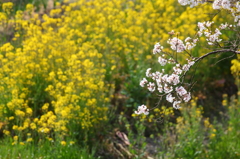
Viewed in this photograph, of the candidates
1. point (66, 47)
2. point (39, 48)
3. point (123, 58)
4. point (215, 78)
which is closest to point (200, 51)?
point (215, 78)

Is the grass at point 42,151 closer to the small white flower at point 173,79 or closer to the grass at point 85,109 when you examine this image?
the grass at point 85,109

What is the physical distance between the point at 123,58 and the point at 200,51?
120 centimetres

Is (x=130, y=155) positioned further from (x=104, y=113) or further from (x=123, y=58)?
(x=123, y=58)

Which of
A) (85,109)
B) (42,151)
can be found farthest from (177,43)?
(42,151)

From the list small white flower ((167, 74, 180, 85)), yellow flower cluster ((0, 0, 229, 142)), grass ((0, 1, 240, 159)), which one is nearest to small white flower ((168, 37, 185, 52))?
small white flower ((167, 74, 180, 85))

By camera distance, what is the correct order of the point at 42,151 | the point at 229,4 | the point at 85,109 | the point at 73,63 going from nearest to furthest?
the point at 229,4 → the point at 42,151 → the point at 85,109 → the point at 73,63

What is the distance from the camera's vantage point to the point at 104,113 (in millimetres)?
4766

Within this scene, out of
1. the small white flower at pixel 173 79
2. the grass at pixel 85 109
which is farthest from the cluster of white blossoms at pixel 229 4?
the grass at pixel 85 109

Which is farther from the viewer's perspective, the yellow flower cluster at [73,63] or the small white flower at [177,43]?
the yellow flower cluster at [73,63]

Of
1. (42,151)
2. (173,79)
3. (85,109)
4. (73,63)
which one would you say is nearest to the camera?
(173,79)

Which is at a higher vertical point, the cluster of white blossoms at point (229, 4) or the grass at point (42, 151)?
the cluster of white blossoms at point (229, 4)

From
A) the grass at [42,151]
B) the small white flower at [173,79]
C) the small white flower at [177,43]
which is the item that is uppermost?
the small white flower at [177,43]

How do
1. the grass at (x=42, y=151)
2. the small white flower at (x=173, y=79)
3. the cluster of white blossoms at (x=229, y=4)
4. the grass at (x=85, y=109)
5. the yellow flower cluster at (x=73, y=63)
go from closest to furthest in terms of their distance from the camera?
the cluster of white blossoms at (x=229, y=4)
the small white flower at (x=173, y=79)
the grass at (x=42, y=151)
the grass at (x=85, y=109)
the yellow flower cluster at (x=73, y=63)

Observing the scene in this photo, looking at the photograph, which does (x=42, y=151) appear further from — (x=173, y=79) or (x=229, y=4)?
(x=229, y=4)
